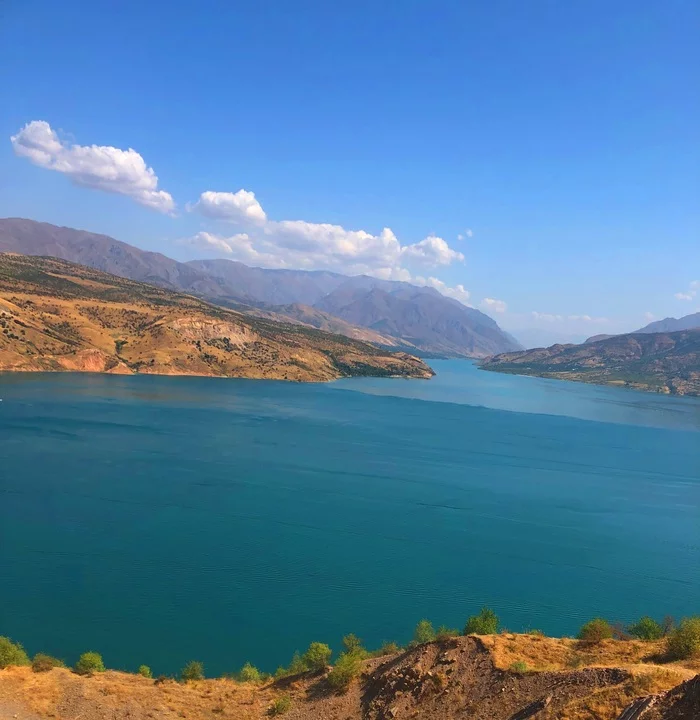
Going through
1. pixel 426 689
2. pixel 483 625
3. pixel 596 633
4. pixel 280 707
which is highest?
pixel 596 633

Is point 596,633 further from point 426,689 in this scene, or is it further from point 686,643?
point 426,689

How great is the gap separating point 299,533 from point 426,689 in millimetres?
36766

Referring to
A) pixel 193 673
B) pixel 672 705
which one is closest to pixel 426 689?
pixel 672 705

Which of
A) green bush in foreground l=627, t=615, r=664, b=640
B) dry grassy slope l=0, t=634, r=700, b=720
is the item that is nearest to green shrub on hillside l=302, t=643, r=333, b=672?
dry grassy slope l=0, t=634, r=700, b=720

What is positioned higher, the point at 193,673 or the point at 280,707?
the point at 280,707

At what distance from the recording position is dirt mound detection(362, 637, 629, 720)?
20.1 meters

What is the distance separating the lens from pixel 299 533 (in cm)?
5906

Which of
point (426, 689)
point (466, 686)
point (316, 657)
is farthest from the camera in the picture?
point (316, 657)

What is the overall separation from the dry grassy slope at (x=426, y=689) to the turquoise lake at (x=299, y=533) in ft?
26.7

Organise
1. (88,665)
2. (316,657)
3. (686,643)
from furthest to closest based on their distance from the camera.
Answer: (316,657) < (88,665) < (686,643)

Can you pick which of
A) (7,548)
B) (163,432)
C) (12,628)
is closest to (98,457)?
(163,432)

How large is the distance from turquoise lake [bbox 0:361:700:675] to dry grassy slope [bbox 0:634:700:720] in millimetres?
8153

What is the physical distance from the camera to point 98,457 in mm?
84250

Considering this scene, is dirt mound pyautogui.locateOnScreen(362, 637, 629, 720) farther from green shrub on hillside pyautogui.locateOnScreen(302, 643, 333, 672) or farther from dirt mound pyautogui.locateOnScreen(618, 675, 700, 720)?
green shrub on hillside pyautogui.locateOnScreen(302, 643, 333, 672)
